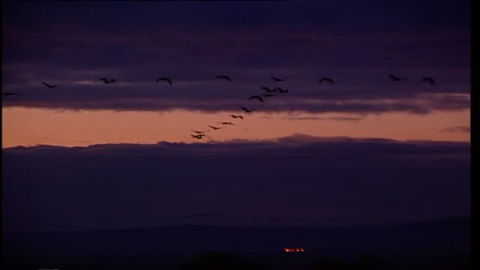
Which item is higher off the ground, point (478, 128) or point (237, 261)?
point (237, 261)

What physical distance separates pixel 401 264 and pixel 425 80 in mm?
14313

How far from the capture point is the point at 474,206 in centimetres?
718

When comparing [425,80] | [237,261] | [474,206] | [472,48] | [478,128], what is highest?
[237,261]

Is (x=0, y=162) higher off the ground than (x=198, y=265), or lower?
lower

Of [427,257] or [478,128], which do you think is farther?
[427,257]

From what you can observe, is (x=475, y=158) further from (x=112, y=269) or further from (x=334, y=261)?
(x=112, y=269)

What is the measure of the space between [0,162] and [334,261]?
13.8 metres

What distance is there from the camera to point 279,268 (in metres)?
21.2

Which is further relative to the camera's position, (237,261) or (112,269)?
(112,269)

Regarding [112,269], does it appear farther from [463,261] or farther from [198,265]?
[463,261]

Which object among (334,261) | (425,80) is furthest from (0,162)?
(334,261)

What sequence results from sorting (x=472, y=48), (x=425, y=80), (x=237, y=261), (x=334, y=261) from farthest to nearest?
(x=334, y=261), (x=237, y=261), (x=425, y=80), (x=472, y=48)

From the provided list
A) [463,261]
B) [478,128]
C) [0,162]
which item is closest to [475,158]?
[478,128]

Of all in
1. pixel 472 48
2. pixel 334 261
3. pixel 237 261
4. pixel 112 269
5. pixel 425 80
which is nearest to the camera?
pixel 472 48
